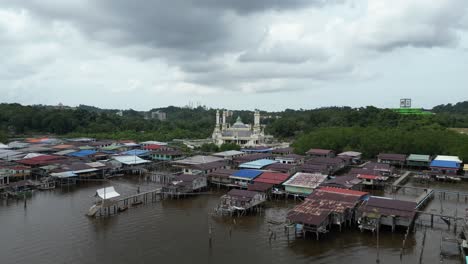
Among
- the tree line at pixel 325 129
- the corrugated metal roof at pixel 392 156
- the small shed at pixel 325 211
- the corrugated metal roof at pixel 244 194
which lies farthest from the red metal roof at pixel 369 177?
the tree line at pixel 325 129

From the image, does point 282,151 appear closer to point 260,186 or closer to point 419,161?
point 419,161

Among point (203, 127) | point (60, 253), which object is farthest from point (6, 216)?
point (203, 127)

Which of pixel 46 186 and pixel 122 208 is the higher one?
pixel 46 186

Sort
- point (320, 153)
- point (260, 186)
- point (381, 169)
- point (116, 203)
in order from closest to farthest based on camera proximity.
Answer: point (116, 203)
point (260, 186)
point (381, 169)
point (320, 153)

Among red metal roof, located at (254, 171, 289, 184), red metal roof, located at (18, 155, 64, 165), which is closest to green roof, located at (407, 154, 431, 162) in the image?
red metal roof, located at (254, 171, 289, 184)

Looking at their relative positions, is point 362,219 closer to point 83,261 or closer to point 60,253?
point 83,261

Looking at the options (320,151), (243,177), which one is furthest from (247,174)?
(320,151)

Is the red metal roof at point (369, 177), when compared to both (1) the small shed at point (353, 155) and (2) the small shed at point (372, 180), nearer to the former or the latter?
(2) the small shed at point (372, 180)
